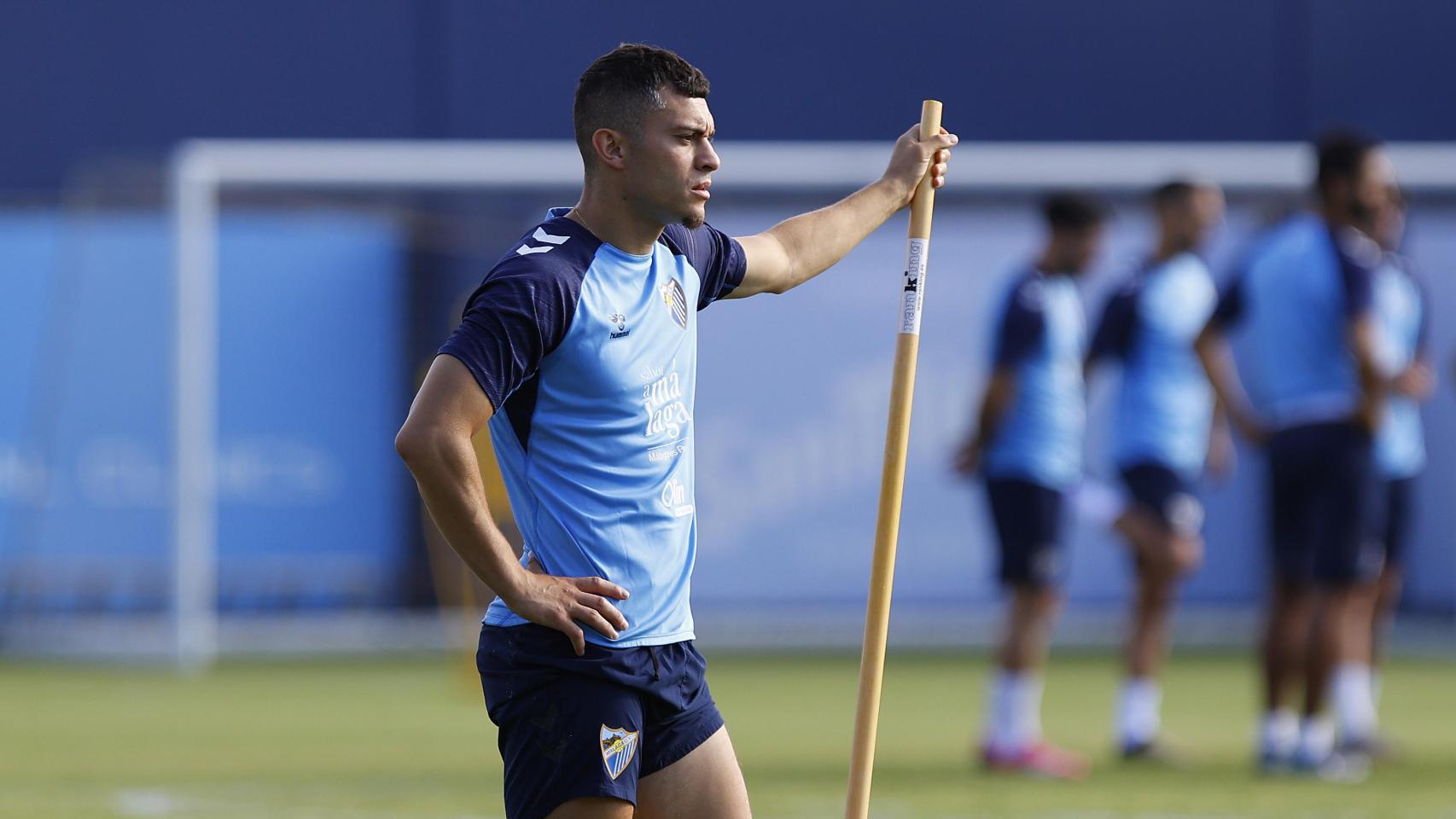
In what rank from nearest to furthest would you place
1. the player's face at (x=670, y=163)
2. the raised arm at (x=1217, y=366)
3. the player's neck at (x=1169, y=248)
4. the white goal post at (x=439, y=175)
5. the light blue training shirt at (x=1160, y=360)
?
1. the player's face at (x=670, y=163)
2. the raised arm at (x=1217, y=366)
3. the light blue training shirt at (x=1160, y=360)
4. the player's neck at (x=1169, y=248)
5. the white goal post at (x=439, y=175)

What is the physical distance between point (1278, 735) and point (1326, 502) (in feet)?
3.24

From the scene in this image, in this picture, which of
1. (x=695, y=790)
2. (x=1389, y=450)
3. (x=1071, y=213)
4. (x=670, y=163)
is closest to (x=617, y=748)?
(x=695, y=790)

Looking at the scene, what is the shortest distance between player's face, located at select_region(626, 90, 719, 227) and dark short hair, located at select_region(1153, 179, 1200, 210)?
6.03 m

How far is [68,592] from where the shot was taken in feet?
53.1

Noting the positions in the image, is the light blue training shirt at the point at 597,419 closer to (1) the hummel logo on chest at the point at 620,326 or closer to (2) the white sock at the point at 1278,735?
(1) the hummel logo on chest at the point at 620,326

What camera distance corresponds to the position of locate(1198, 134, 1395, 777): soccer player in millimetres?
8859

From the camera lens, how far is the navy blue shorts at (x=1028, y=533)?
953 centimetres

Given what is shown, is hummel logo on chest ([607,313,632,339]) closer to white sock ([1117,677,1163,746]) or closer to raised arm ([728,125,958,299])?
raised arm ([728,125,958,299])

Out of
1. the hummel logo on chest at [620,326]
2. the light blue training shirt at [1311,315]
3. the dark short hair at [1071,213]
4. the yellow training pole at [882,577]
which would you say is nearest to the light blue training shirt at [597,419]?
the hummel logo on chest at [620,326]

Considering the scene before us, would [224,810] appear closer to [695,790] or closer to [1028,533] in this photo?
[1028,533]

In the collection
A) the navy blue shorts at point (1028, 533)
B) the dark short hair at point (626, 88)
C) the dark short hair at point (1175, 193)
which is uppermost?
the dark short hair at point (1175, 193)

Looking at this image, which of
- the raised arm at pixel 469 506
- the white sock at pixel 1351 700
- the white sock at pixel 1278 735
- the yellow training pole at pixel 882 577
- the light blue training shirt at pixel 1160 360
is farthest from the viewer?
the light blue training shirt at pixel 1160 360

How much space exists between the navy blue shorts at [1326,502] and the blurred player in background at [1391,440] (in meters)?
0.09

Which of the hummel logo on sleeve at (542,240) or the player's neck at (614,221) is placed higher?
the player's neck at (614,221)
